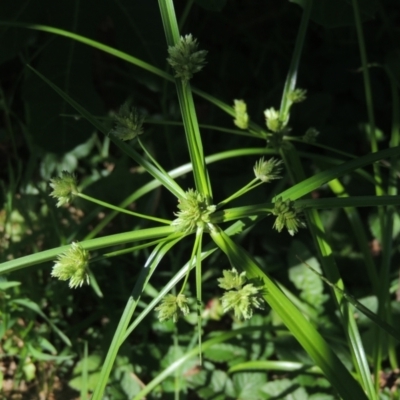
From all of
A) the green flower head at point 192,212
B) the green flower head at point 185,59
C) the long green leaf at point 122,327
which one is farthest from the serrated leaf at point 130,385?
the green flower head at point 185,59

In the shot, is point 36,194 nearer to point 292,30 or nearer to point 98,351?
point 98,351

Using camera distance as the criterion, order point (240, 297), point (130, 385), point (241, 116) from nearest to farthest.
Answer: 1. point (240, 297)
2. point (241, 116)
3. point (130, 385)

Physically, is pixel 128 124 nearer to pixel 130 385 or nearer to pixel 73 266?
pixel 73 266

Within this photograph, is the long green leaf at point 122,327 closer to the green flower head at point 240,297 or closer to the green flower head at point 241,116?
the green flower head at point 240,297

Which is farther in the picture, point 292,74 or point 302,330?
point 292,74

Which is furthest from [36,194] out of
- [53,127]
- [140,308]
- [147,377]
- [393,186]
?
[393,186]

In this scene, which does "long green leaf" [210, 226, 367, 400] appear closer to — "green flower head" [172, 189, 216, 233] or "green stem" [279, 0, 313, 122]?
"green flower head" [172, 189, 216, 233]

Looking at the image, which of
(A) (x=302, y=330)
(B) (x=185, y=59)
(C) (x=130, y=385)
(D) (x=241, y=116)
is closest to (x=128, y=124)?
(B) (x=185, y=59)
